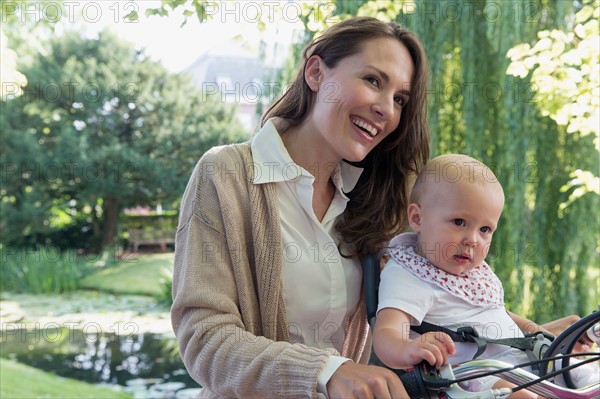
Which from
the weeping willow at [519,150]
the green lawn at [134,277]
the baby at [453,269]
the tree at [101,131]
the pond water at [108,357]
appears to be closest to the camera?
the baby at [453,269]

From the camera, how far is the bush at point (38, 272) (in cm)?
766

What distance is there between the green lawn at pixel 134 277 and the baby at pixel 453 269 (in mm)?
6427

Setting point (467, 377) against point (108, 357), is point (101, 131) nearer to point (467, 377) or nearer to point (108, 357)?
point (108, 357)

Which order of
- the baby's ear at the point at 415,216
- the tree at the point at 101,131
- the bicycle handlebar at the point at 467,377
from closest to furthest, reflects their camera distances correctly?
the bicycle handlebar at the point at 467,377 → the baby's ear at the point at 415,216 → the tree at the point at 101,131

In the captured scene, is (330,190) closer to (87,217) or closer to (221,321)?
(221,321)

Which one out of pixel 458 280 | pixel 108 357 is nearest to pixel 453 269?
pixel 458 280

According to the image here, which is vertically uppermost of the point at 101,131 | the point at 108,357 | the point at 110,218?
the point at 101,131

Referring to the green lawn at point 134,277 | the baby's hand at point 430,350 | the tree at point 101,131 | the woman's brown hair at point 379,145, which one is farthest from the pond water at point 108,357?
the baby's hand at point 430,350

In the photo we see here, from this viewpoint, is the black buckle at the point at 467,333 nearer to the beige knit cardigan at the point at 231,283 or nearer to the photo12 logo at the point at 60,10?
the beige knit cardigan at the point at 231,283

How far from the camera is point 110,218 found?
933cm

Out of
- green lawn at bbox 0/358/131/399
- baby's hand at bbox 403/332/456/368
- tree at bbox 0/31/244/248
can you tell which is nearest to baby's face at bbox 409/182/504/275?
baby's hand at bbox 403/332/456/368

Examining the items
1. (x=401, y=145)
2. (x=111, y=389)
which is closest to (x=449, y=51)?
(x=401, y=145)

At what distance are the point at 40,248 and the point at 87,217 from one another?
808 mm

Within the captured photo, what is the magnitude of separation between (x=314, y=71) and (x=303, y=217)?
33cm
